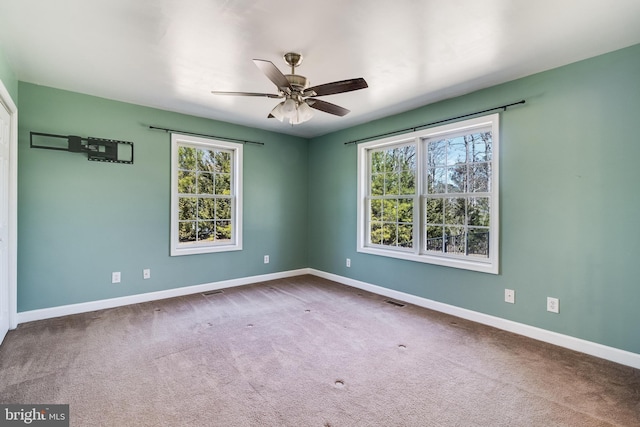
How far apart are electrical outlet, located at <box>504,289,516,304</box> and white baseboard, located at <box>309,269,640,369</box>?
0.21 m

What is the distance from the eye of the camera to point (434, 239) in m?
3.77

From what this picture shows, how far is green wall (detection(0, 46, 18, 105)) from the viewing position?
97.3 inches

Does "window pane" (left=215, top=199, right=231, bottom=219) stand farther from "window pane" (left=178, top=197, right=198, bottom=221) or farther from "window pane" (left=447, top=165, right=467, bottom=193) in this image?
"window pane" (left=447, top=165, right=467, bottom=193)

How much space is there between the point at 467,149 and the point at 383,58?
5.16 feet

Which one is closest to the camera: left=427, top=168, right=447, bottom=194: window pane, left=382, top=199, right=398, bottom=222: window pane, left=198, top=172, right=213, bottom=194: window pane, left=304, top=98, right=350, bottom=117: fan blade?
left=304, top=98, right=350, bottom=117: fan blade

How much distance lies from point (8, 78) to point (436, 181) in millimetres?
4483

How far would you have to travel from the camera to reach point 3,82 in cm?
250

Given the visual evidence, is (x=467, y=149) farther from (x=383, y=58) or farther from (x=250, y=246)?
(x=250, y=246)

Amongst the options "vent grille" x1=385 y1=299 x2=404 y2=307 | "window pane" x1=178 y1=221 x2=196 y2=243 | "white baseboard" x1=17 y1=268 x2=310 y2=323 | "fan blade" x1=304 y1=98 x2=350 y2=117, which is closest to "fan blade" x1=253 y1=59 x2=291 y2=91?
"fan blade" x1=304 y1=98 x2=350 y2=117

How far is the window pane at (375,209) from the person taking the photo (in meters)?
4.47

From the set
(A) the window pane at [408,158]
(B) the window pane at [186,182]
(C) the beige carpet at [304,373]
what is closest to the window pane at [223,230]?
(B) the window pane at [186,182]

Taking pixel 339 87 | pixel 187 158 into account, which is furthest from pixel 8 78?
pixel 339 87

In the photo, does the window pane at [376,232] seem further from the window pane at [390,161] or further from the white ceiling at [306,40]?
the white ceiling at [306,40]

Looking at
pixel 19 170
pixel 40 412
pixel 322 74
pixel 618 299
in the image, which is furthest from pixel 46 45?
pixel 618 299
